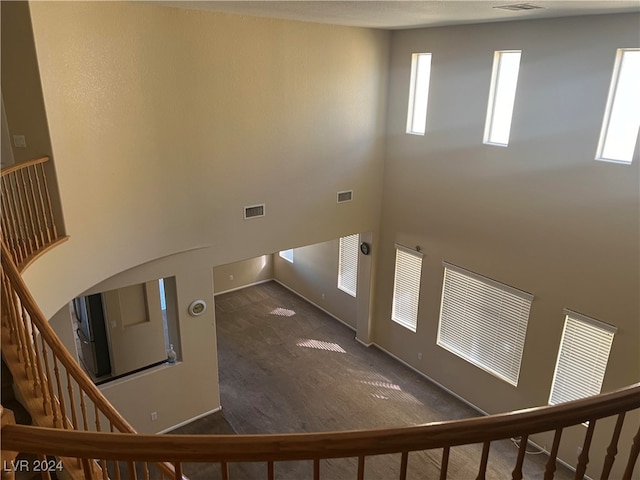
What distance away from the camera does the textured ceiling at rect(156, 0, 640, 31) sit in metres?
4.69

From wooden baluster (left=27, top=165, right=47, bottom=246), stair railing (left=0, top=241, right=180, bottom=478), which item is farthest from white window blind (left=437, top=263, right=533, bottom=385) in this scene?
wooden baluster (left=27, top=165, right=47, bottom=246)

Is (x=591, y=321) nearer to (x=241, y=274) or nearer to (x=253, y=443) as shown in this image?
(x=253, y=443)

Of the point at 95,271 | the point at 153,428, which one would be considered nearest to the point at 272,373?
the point at 153,428

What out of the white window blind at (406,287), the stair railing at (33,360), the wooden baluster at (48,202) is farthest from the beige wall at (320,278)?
the stair railing at (33,360)

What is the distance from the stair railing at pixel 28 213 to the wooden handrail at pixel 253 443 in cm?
323

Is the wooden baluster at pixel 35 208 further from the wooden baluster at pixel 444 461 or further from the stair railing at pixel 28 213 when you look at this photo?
the wooden baluster at pixel 444 461

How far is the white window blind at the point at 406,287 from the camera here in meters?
8.63

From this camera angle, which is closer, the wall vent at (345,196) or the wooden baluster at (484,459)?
the wooden baluster at (484,459)

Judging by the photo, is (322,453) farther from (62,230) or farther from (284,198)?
(284,198)

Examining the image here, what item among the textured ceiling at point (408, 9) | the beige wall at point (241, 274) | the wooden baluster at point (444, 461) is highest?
the textured ceiling at point (408, 9)

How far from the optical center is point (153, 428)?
7293 mm

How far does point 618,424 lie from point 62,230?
17.0 feet

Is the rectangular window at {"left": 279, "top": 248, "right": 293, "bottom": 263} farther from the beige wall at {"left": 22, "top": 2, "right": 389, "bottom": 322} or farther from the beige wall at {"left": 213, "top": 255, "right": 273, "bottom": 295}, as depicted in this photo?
the beige wall at {"left": 22, "top": 2, "right": 389, "bottom": 322}

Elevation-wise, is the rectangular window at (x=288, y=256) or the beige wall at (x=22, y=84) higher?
the beige wall at (x=22, y=84)
